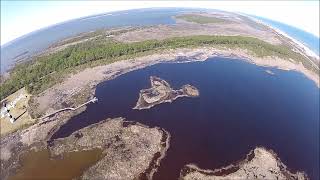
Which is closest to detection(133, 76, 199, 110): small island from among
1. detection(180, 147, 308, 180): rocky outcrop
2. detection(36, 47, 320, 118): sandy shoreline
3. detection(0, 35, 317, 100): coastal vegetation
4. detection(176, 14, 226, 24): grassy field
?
detection(36, 47, 320, 118): sandy shoreline

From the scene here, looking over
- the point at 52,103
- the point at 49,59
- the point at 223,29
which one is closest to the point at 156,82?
the point at 52,103

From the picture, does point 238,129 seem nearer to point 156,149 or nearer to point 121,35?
point 156,149

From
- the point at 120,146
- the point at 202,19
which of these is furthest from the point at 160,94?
the point at 202,19

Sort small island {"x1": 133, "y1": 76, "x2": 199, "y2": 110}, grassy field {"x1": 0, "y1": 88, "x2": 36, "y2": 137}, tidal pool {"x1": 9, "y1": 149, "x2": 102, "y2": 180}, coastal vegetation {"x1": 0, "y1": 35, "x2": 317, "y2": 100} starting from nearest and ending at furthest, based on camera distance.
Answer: tidal pool {"x1": 9, "y1": 149, "x2": 102, "y2": 180} → grassy field {"x1": 0, "y1": 88, "x2": 36, "y2": 137} → small island {"x1": 133, "y1": 76, "x2": 199, "y2": 110} → coastal vegetation {"x1": 0, "y1": 35, "x2": 317, "y2": 100}

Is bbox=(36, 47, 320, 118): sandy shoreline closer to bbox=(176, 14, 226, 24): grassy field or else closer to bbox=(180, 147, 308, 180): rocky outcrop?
bbox=(180, 147, 308, 180): rocky outcrop

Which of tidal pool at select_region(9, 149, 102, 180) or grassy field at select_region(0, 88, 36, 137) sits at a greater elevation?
tidal pool at select_region(9, 149, 102, 180)

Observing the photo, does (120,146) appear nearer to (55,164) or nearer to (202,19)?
(55,164)

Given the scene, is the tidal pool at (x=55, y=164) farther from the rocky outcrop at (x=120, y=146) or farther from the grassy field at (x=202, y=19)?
the grassy field at (x=202, y=19)
